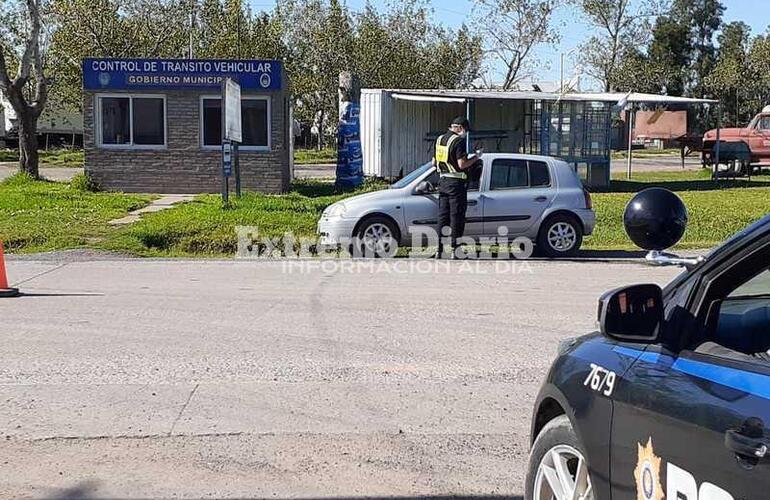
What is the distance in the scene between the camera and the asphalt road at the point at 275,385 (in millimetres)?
5102

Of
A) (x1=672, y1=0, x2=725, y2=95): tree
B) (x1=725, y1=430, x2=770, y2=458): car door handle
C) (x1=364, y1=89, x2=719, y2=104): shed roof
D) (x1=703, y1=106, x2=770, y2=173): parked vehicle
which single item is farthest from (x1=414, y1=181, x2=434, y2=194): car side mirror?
(x1=672, y1=0, x2=725, y2=95): tree

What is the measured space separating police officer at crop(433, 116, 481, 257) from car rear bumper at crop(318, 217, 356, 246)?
1336mm

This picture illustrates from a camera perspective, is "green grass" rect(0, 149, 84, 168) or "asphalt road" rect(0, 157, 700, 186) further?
"green grass" rect(0, 149, 84, 168)

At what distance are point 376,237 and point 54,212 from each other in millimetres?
7534

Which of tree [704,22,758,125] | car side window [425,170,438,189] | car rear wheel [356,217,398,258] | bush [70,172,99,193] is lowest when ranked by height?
car rear wheel [356,217,398,258]

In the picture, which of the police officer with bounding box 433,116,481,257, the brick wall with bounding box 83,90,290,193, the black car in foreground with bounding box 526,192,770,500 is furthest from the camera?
the brick wall with bounding box 83,90,290,193

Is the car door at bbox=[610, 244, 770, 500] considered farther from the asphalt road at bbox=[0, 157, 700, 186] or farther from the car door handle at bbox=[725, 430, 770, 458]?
the asphalt road at bbox=[0, 157, 700, 186]

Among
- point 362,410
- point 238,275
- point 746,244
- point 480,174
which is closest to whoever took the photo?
point 746,244

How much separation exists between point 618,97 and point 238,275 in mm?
15527

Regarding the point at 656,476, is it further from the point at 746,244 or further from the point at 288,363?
the point at 288,363

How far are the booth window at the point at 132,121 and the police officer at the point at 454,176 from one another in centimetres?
1179

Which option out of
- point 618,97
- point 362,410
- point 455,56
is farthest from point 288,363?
point 455,56

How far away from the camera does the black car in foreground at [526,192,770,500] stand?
8.45ft

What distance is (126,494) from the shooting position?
4.82 meters
